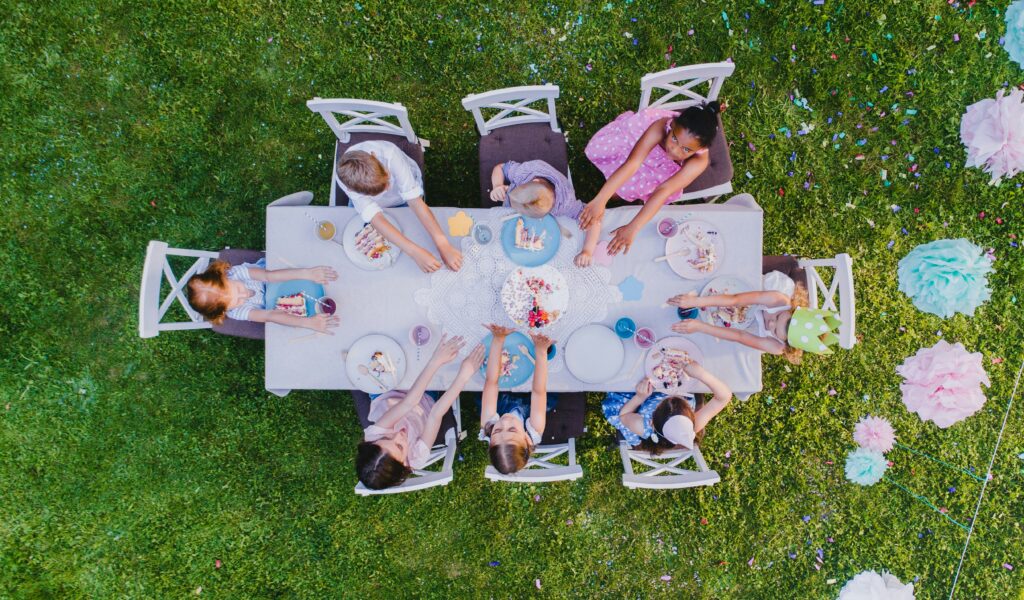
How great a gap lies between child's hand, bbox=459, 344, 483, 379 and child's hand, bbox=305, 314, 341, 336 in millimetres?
738

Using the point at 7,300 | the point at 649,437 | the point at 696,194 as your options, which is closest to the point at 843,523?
the point at 649,437

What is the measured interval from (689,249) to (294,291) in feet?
7.28

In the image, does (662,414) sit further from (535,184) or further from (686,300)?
(535,184)

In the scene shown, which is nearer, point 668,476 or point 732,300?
point 732,300

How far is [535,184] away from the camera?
288cm

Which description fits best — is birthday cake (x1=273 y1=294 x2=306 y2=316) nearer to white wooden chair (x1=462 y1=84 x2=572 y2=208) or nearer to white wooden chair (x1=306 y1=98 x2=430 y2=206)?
white wooden chair (x1=306 y1=98 x2=430 y2=206)

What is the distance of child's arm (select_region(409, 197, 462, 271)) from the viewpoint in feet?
10.00

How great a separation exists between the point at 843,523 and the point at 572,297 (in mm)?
2896

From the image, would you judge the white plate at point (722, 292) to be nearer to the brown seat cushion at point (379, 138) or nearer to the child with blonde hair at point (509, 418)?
the child with blonde hair at point (509, 418)

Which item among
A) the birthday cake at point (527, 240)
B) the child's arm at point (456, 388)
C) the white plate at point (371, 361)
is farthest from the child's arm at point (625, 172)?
the white plate at point (371, 361)

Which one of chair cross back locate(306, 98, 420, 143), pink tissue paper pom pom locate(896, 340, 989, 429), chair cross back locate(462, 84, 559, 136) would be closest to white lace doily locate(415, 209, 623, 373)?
chair cross back locate(462, 84, 559, 136)

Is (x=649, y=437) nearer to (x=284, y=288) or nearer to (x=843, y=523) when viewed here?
(x=843, y=523)

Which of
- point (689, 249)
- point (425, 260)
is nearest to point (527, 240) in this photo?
point (425, 260)

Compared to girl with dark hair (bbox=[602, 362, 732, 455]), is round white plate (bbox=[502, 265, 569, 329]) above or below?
above
